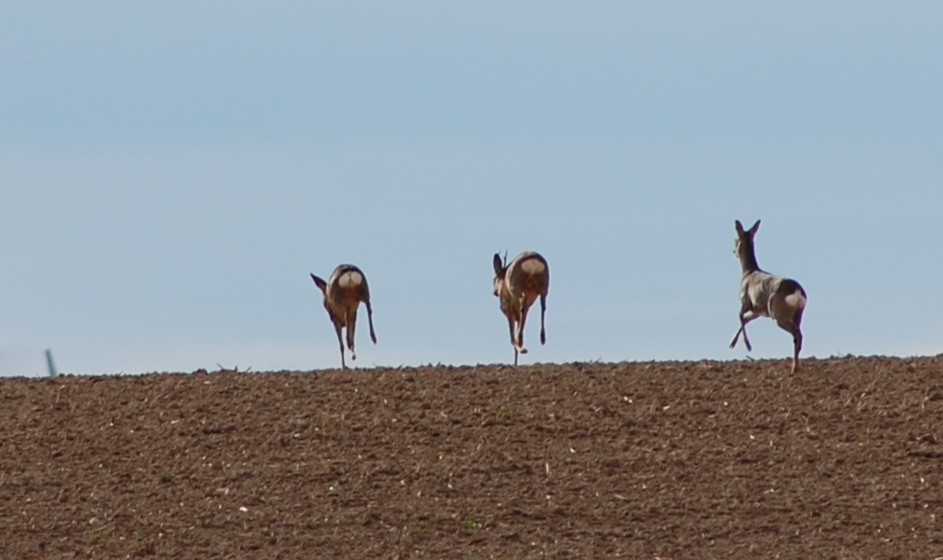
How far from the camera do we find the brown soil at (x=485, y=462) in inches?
563

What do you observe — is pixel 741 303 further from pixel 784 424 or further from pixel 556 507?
pixel 556 507

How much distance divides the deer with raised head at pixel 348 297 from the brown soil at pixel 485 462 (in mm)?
4213

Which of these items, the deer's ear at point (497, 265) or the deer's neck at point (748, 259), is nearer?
the deer's neck at point (748, 259)

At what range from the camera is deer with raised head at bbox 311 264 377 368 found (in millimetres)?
22844

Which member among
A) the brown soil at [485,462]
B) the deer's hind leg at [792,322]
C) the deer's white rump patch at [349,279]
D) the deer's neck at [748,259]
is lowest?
the brown soil at [485,462]

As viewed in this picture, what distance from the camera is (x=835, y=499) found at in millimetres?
14984

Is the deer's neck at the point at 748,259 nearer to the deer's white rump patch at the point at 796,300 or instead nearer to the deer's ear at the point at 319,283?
the deer's white rump patch at the point at 796,300

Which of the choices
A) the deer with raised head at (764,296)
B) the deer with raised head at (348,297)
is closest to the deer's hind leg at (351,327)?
the deer with raised head at (348,297)

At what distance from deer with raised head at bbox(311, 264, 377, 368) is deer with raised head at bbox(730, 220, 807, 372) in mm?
4398

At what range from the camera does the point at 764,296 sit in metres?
19.3

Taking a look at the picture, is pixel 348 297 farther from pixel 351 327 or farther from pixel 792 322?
pixel 792 322

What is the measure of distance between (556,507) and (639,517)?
632 millimetres

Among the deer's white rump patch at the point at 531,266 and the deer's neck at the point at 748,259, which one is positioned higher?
the deer's white rump patch at the point at 531,266

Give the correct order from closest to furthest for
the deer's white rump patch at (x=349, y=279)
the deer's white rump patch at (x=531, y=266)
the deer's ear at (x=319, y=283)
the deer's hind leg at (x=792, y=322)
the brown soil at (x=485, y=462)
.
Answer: the brown soil at (x=485, y=462)
the deer's hind leg at (x=792, y=322)
the deer's white rump patch at (x=349, y=279)
the deer's white rump patch at (x=531, y=266)
the deer's ear at (x=319, y=283)
